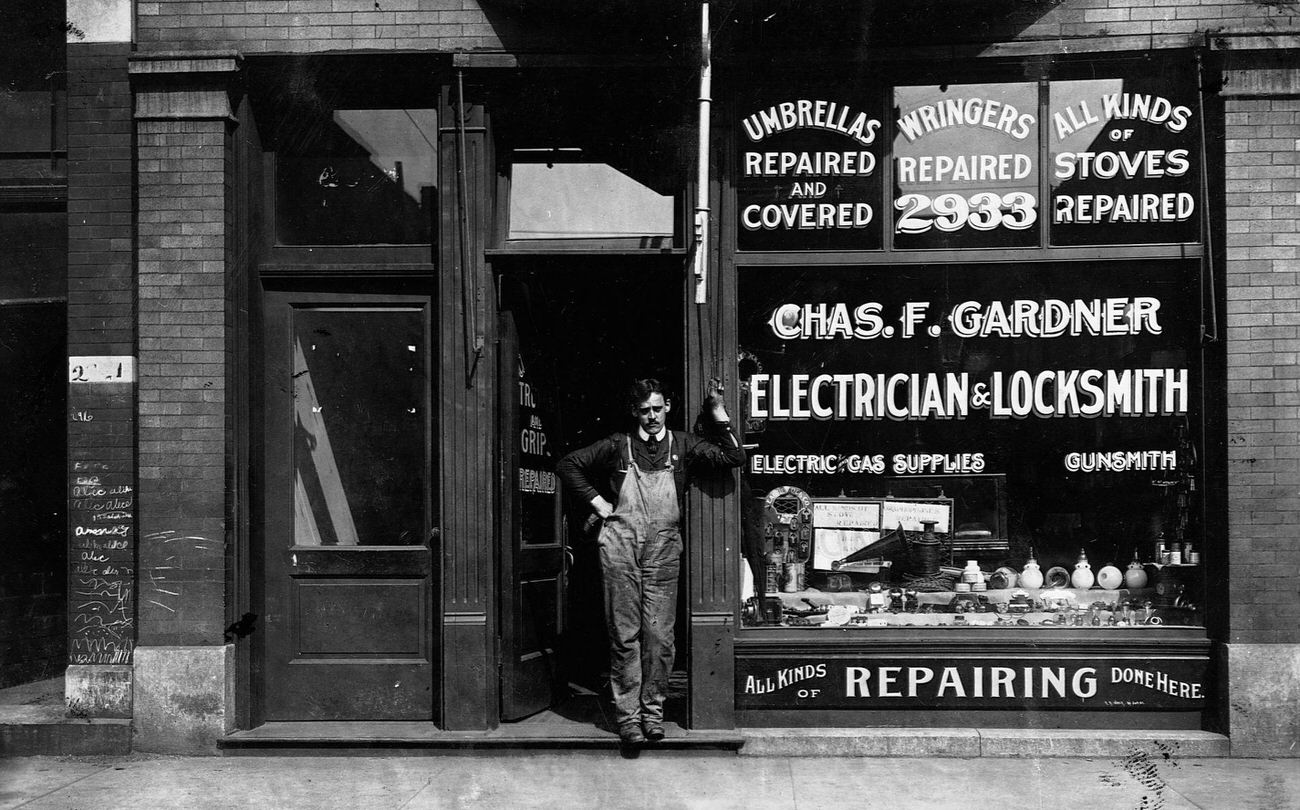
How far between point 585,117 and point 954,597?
3831 mm

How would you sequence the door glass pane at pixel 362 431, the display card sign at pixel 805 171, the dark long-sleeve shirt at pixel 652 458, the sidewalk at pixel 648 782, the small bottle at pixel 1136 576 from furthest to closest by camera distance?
the door glass pane at pixel 362 431, the display card sign at pixel 805 171, the small bottle at pixel 1136 576, the dark long-sleeve shirt at pixel 652 458, the sidewalk at pixel 648 782

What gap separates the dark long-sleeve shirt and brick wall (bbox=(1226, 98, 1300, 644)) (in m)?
2.98

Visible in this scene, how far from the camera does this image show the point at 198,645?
6652 millimetres

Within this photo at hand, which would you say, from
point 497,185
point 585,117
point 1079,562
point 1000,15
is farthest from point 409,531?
point 1000,15

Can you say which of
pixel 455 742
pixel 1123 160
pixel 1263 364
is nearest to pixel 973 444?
pixel 1263 364

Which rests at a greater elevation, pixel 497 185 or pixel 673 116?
pixel 673 116

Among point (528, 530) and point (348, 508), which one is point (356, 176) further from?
point (528, 530)

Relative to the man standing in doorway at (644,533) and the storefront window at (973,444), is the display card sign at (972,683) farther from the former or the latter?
the man standing in doorway at (644,533)

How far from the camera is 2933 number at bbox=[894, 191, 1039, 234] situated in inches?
268

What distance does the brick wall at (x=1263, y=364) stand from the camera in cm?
640

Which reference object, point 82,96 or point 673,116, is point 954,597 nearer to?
point 673,116

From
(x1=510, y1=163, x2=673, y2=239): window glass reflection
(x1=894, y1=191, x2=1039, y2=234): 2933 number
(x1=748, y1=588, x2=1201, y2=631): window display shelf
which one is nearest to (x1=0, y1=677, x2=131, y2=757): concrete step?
(x1=510, y1=163, x2=673, y2=239): window glass reflection

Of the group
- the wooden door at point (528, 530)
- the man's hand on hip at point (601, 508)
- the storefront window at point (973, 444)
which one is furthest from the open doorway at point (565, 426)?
the storefront window at point (973, 444)

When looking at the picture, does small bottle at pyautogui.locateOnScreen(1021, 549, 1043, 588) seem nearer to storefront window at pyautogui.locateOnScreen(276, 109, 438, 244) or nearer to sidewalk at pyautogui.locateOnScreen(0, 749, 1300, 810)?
sidewalk at pyautogui.locateOnScreen(0, 749, 1300, 810)
